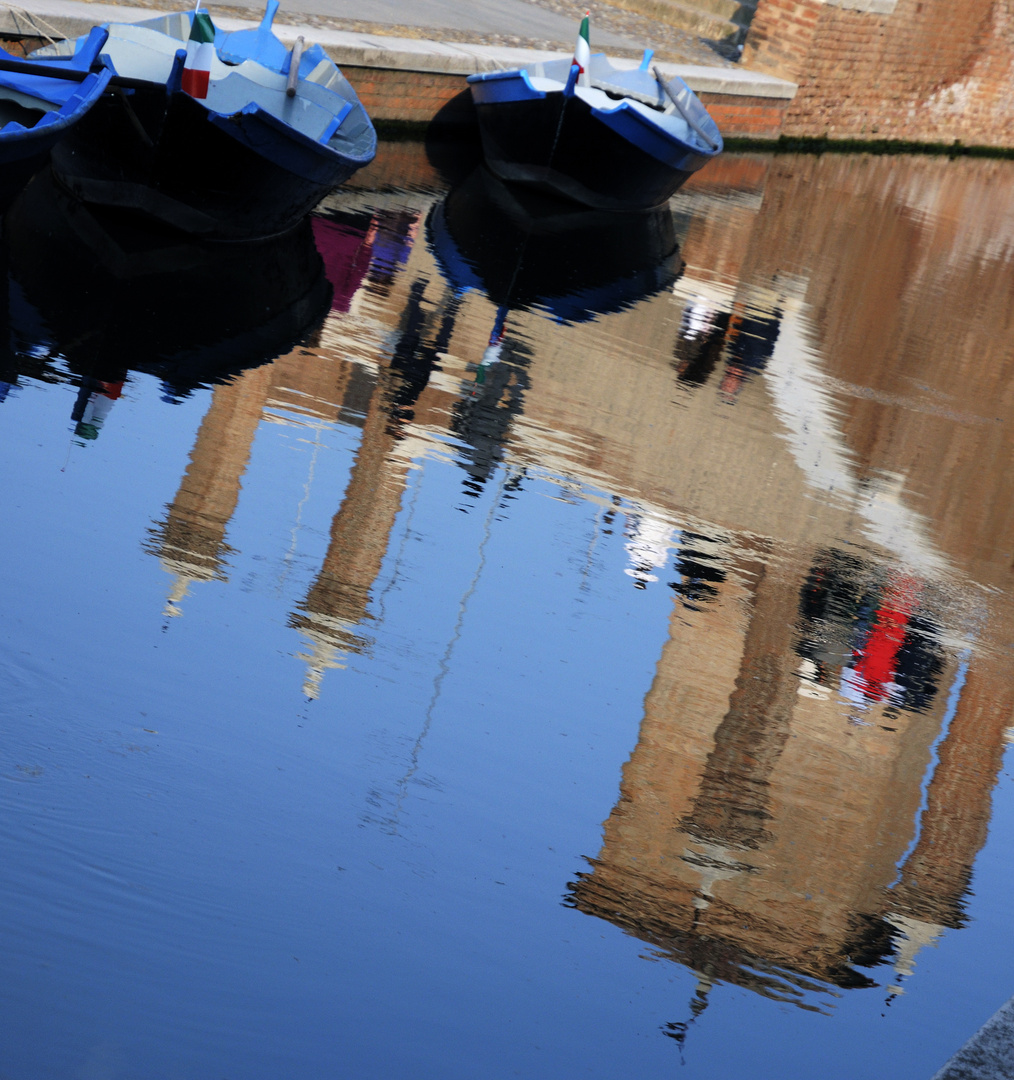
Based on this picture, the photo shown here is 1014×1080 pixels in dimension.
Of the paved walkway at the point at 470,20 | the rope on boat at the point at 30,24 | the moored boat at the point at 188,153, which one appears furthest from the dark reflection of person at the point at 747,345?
the rope on boat at the point at 30,24

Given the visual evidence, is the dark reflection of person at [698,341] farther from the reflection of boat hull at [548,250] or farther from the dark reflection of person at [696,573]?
the dark reflection of person at [696,573]

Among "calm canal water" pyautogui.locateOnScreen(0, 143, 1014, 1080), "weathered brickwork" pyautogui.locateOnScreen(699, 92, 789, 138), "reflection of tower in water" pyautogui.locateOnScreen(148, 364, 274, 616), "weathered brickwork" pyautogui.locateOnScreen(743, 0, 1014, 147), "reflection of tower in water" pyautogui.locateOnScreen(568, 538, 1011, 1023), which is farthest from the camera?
"weathered brickwork" pyautogui.locateOnScreen(743, 0, 1014, 147)

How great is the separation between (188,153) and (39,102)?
783mm

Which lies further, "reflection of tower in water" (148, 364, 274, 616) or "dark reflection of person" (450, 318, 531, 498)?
"dark reflection of person" (450, 318, 531, 498)

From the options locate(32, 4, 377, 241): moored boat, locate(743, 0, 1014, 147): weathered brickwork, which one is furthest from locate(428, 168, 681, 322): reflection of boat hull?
locate(743, 0, 1014, 147): weathered brickwork

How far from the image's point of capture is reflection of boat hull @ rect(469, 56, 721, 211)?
1105 centimetres

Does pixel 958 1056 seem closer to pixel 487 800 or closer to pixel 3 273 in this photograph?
pixel 487 800

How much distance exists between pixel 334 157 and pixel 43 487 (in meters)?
3.65

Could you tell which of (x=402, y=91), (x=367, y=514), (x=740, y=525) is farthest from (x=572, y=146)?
(x=367, y=514)

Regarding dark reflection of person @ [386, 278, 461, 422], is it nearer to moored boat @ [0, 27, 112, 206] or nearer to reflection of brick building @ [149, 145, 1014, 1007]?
reflection of brick building @ [149, 145, 1014, 1007]

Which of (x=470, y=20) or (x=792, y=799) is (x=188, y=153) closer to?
(x=792, y=799)

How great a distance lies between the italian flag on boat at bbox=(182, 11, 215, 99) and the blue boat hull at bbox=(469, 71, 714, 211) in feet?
13.6

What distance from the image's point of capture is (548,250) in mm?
10055

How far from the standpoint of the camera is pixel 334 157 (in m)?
7.86
